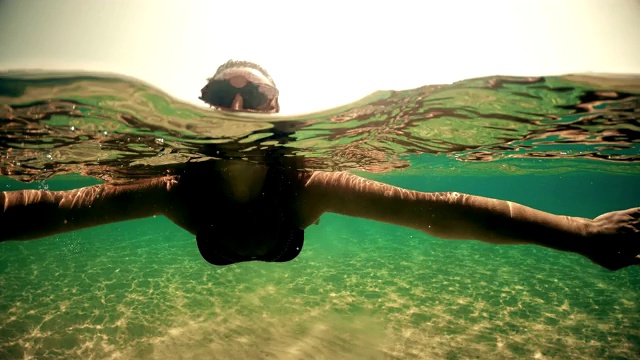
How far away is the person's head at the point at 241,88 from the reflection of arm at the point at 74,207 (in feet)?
5.25

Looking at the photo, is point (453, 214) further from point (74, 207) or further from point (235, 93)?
point (74, 207)

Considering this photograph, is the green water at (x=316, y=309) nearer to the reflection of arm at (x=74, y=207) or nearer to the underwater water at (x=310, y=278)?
the underwater water at (x=310, y=278)

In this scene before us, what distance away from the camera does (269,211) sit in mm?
4117

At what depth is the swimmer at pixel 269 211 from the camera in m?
3.09

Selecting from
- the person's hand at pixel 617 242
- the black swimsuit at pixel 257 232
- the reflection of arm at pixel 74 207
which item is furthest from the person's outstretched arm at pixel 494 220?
the reflection of arm at pixel 74 207

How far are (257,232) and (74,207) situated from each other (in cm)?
233

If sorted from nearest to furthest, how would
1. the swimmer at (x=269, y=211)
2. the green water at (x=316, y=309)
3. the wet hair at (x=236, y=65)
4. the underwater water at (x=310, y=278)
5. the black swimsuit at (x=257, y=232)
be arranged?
1. the swimmer at (x=269, y=211)
2. the black swimsuit at (x=257, y=232)
3. the wet hair at (x=236, y=65)
4. the underwater water at (x=310, y=278)
5. the green water at (x=316, y=309)

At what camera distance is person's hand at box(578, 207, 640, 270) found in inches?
115

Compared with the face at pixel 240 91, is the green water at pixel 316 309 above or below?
below

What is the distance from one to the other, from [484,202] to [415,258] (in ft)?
52.0

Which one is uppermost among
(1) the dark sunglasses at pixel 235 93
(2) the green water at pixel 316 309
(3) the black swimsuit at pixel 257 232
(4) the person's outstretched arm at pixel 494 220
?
(1) the dark sunglasses at pixel 235 93

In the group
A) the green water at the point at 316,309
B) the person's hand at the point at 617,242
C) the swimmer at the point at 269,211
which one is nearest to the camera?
the person's hand at the point at 617,242

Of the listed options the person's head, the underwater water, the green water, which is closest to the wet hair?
the person's head

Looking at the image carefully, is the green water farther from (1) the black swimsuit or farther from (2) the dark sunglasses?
(2) the dark sunglasses
